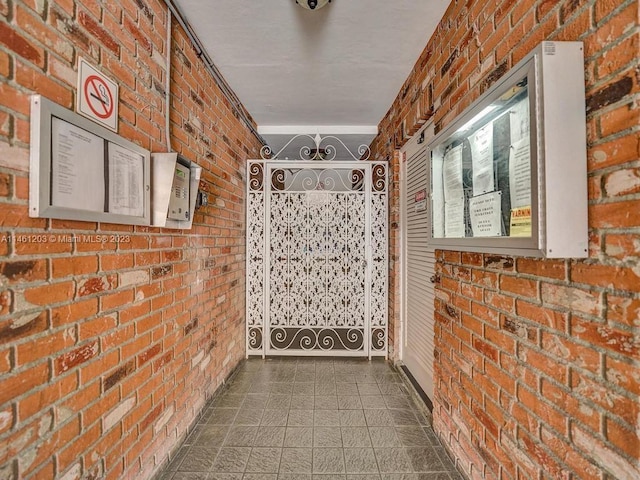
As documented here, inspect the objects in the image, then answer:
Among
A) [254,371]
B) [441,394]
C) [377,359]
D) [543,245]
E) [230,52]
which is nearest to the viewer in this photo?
[543,245]

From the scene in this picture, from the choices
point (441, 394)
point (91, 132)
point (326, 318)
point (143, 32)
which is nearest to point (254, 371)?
point (326, 318)

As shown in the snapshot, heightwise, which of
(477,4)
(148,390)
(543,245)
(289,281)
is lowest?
(148,390)

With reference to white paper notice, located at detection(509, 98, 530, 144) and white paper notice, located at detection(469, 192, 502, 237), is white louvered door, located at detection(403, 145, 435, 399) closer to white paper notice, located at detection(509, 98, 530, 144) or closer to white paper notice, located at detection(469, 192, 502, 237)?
white paper notice, located at detection(469, 192, 502, 237)

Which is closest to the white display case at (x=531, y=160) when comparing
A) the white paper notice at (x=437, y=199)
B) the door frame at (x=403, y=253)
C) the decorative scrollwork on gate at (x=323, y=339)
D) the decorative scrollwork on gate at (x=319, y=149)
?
the white paper notice at (x=437, y=199)

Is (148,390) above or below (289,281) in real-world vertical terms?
below

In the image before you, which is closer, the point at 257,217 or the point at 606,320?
the point at 606,320

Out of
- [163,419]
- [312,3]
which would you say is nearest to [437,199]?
[312,3]

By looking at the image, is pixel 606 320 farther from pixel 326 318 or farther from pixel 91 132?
pixel 326 318

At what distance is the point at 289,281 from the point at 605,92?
3.04 metres

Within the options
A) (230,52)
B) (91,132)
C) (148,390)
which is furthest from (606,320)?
(230,52)

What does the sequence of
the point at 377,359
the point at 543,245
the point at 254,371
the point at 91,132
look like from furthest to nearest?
the point at 377,359 → the point at 254,371 → the point at 91,132 → the point at 543,245

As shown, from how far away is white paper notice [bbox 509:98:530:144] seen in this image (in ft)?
3.68

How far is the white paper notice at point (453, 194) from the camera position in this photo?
1.63 metres

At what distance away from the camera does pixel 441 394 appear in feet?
6.86
